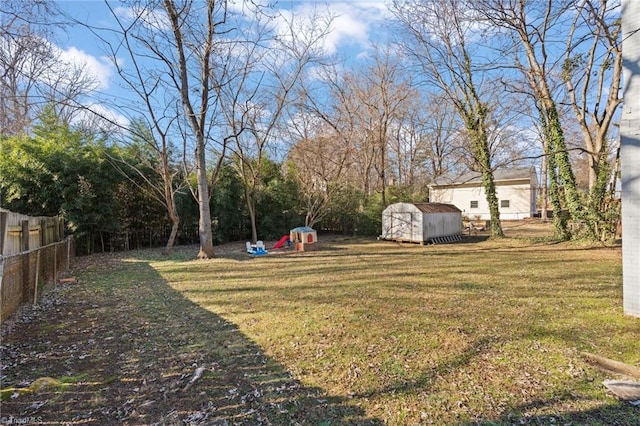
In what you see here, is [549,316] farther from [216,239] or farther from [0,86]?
[216,239]

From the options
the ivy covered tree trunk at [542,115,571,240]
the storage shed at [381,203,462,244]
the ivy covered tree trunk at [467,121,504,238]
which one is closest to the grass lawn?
the ivy covered tree trunk at [542,115,571,240]

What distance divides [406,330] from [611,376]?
5.90ft

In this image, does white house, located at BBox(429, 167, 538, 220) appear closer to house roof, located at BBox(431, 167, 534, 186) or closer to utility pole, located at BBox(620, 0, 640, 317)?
house roof, located at BBox(431, 167, 534, 186)

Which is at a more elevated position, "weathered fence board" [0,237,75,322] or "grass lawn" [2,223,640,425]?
"weathered fence board" [0,237,75,322]

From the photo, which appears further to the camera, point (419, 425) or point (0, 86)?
point (0, 86)

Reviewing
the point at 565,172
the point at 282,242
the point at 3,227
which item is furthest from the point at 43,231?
the point at 565,172

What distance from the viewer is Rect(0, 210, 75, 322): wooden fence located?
388 cm

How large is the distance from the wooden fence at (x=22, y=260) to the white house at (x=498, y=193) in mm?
25245

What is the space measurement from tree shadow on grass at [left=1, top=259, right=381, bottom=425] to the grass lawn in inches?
0.6

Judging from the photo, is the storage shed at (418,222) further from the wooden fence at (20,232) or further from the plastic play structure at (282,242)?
the wooden fence at (20,232)

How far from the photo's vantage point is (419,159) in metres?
27.5

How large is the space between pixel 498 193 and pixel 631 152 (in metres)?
24.6

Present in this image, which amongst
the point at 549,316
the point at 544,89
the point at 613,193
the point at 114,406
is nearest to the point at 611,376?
the point at 549,316

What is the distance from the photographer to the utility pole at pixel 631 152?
4008 mm
